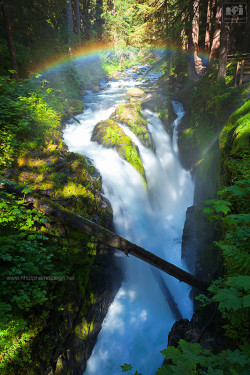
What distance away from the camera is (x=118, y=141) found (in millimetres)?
10062

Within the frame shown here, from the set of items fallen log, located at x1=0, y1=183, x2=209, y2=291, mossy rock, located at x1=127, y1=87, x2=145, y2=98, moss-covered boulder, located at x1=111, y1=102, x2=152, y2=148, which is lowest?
fallen log, located at x1=0, y1=183, x2=209, y2=291

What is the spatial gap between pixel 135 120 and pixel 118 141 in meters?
2.96

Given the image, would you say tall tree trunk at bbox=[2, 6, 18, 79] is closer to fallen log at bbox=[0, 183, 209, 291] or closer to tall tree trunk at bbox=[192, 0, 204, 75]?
fallen log at bbox=[0, 183, 209, 291]

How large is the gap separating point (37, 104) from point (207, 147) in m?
8.72

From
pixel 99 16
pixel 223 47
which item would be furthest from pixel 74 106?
pixel 99 16

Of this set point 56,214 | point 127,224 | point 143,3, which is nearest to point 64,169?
point 56,214

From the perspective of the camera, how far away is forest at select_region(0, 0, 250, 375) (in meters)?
2.56

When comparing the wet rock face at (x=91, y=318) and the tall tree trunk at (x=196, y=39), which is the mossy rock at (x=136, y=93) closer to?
the tall tree trunk at (x=196, y=39)

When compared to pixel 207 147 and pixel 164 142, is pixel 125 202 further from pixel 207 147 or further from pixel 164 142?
pixel 164 142

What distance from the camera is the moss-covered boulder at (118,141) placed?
384 inches

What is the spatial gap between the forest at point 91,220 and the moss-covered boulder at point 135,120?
0.29 ft

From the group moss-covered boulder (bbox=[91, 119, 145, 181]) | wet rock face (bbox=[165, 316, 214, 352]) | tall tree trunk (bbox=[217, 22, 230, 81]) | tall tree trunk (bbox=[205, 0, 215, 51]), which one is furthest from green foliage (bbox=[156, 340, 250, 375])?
tall tree trunk (bbox=[205, 0, 215, 51])

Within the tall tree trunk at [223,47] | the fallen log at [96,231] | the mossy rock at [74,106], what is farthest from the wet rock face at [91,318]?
the tall tree trunk at [223,47]

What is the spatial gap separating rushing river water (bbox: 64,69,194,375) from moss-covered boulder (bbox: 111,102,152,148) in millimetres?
493
